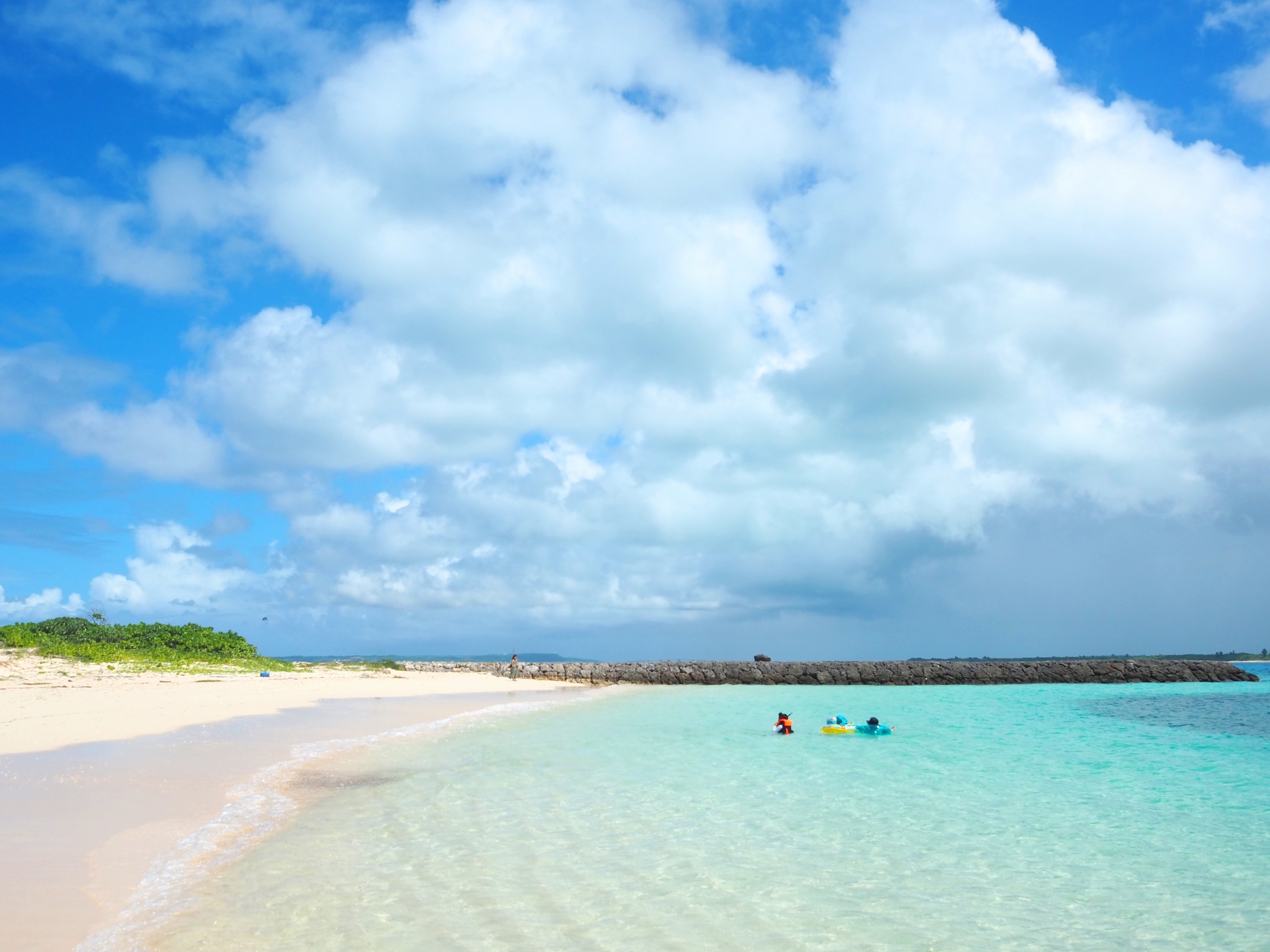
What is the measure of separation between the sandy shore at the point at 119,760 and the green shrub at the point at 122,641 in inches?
95.3

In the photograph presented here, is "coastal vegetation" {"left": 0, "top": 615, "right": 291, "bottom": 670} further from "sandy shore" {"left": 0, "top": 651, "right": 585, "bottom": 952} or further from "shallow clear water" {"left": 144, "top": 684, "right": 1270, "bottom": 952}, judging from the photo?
"shallow clear water" {"left": 144, "top": 684, "right": 1270, "bottom": 952}

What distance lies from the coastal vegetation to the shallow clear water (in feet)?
94.5

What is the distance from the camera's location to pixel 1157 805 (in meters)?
13.6

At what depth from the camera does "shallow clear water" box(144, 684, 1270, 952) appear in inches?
280

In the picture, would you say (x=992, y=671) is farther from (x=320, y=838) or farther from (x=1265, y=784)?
(x=320, y=838)

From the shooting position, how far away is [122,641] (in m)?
45.5

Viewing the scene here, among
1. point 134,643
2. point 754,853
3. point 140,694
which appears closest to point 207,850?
point 754,853

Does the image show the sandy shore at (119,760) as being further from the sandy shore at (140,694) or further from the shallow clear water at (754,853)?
the shallow clear water at (754,853)

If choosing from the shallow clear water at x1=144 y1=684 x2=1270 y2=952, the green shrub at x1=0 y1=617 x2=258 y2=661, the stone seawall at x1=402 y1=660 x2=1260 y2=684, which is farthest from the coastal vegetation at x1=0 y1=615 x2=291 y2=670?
the shallow clear water at x1=144 y1=684 x2=1270 y2=952

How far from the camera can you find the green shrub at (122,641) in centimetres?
3856

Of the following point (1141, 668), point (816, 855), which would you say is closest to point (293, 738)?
point (816, 855)

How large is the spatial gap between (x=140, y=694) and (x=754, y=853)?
26158 millimetres

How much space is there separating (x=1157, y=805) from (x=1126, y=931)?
7.65 m

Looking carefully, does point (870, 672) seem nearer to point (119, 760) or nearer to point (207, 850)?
point (119, 760)
